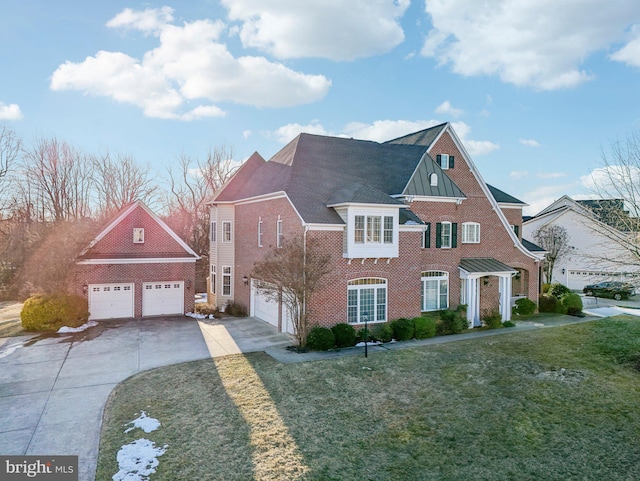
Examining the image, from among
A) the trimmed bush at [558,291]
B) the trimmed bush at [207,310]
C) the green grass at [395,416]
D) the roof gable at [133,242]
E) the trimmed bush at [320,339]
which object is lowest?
the green grass at [395,416]

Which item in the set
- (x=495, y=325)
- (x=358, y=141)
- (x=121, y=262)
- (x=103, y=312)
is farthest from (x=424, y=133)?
(x=103, y=312)

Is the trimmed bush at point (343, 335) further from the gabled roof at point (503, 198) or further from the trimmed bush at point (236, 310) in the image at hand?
the gabled roof at point (503, 198)

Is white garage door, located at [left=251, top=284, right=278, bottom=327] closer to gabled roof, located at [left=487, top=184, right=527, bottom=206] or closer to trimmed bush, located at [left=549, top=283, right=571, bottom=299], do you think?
gabled roof, located at [left=487, top=184, right=527, bottom=206]

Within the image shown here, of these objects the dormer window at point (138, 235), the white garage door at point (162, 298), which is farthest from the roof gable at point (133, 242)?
the white garage door at point (162, 298)

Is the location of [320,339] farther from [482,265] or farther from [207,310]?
[482,265]

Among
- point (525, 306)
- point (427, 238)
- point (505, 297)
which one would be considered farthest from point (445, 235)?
point (525, 306)

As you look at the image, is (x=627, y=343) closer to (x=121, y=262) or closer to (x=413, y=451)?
(x=413, y=451)
